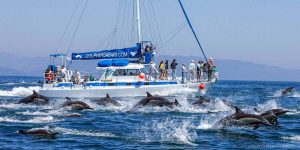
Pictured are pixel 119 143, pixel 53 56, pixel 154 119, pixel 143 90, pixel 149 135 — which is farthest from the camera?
pixel 53 56

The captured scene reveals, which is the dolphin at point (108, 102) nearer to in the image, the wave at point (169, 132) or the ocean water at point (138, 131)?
the ocean water at point (138, 131)

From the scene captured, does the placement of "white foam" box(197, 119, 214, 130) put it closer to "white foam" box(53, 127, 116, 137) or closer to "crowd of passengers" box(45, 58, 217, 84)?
"white foam" box(53, 127, 116, 137)

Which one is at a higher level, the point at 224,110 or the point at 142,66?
the point at 142,66

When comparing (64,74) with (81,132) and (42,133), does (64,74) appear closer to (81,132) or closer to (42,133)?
(81,132)

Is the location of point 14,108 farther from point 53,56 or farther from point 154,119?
point 53,56

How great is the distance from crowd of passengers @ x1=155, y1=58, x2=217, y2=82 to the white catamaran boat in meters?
0.42

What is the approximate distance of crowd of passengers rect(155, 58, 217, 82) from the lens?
46812 millimetres

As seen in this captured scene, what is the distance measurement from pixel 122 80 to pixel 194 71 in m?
6.71

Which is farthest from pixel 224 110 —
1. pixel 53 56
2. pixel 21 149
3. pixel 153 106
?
pixel 53 56

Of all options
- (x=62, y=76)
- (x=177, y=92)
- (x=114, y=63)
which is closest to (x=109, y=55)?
(x=114, y=63)

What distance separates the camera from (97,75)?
156ft

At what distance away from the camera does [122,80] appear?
45.7 m

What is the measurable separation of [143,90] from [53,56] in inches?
394

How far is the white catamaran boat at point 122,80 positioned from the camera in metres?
44.9
